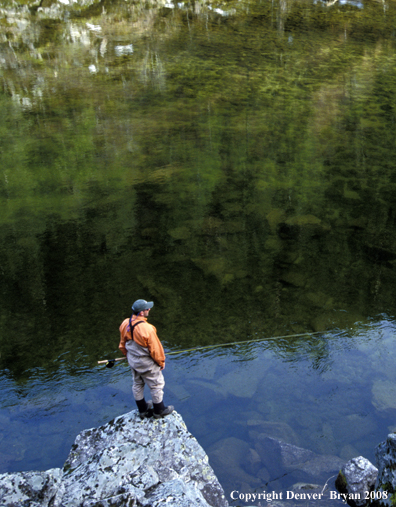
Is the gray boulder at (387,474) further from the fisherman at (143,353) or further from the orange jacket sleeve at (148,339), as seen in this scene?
the orange jacket sleeve at (148,339)

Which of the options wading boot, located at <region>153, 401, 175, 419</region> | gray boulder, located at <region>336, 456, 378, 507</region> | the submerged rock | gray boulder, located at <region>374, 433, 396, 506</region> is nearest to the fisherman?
wading boot, located at <region>153, 401, 175, 419</region>

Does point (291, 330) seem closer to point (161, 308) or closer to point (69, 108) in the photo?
point (161, 308)

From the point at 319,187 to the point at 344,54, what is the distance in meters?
13.1

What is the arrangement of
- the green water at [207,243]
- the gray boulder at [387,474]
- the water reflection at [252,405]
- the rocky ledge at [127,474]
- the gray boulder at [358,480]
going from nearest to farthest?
the rocky ledge at [127,474], the gray boulder at [387,474], the gray boulder at [358,480], the water reflection at [252,405], the green water at [207,243]

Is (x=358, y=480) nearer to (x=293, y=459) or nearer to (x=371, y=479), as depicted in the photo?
(x=371, y=479)

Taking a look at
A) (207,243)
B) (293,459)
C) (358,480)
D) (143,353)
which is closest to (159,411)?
(143,353)

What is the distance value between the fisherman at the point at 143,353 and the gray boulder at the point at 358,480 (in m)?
1.73

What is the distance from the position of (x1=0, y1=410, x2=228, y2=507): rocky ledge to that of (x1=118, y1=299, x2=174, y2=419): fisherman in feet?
0.43

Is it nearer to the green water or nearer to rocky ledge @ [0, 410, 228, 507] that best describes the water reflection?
the green water

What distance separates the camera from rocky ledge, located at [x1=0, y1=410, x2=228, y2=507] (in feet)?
11.8

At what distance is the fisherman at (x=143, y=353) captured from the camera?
4344 millimetres

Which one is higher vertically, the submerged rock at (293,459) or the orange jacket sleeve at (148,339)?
the orange jacket sleeve at (148,339)

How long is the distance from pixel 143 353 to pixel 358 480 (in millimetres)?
2234

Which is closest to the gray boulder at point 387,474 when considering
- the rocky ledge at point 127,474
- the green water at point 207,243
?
the green water at point 207,243
